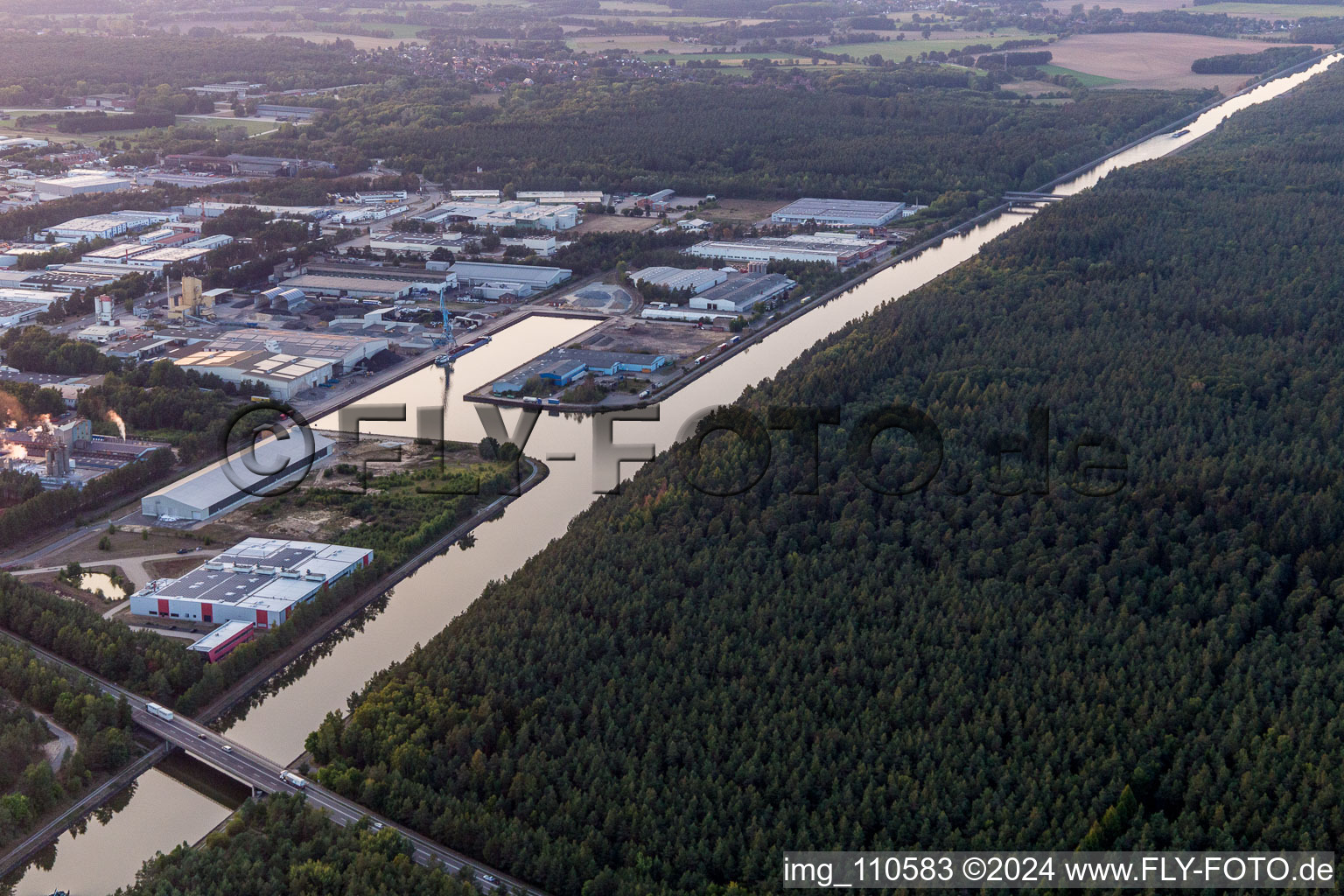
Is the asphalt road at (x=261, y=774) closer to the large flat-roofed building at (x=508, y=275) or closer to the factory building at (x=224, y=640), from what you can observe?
the factory building at (x=224, y=640)

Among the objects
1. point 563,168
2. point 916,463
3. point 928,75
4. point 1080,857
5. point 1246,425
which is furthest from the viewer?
point 928,75

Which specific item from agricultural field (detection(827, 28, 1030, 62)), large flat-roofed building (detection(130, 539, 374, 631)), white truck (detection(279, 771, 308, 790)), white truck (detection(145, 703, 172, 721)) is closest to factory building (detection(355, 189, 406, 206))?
large flat-roofed building (detection(130, 539, 374, 631))

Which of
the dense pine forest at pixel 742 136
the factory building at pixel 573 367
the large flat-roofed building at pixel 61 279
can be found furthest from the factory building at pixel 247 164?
the factory building at pixel 573 367

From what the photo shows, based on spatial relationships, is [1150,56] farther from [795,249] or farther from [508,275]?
[508,275]

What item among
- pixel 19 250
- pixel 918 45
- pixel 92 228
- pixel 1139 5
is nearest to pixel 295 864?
A: pixel 19 250

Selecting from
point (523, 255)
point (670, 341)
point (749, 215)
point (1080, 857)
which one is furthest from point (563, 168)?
point (1080, 857)

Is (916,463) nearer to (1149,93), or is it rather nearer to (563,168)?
(563,168)

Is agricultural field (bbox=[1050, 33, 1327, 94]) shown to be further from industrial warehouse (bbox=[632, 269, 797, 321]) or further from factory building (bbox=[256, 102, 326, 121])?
industrial warehouse (bbox=[632, 269, 797, 321])
